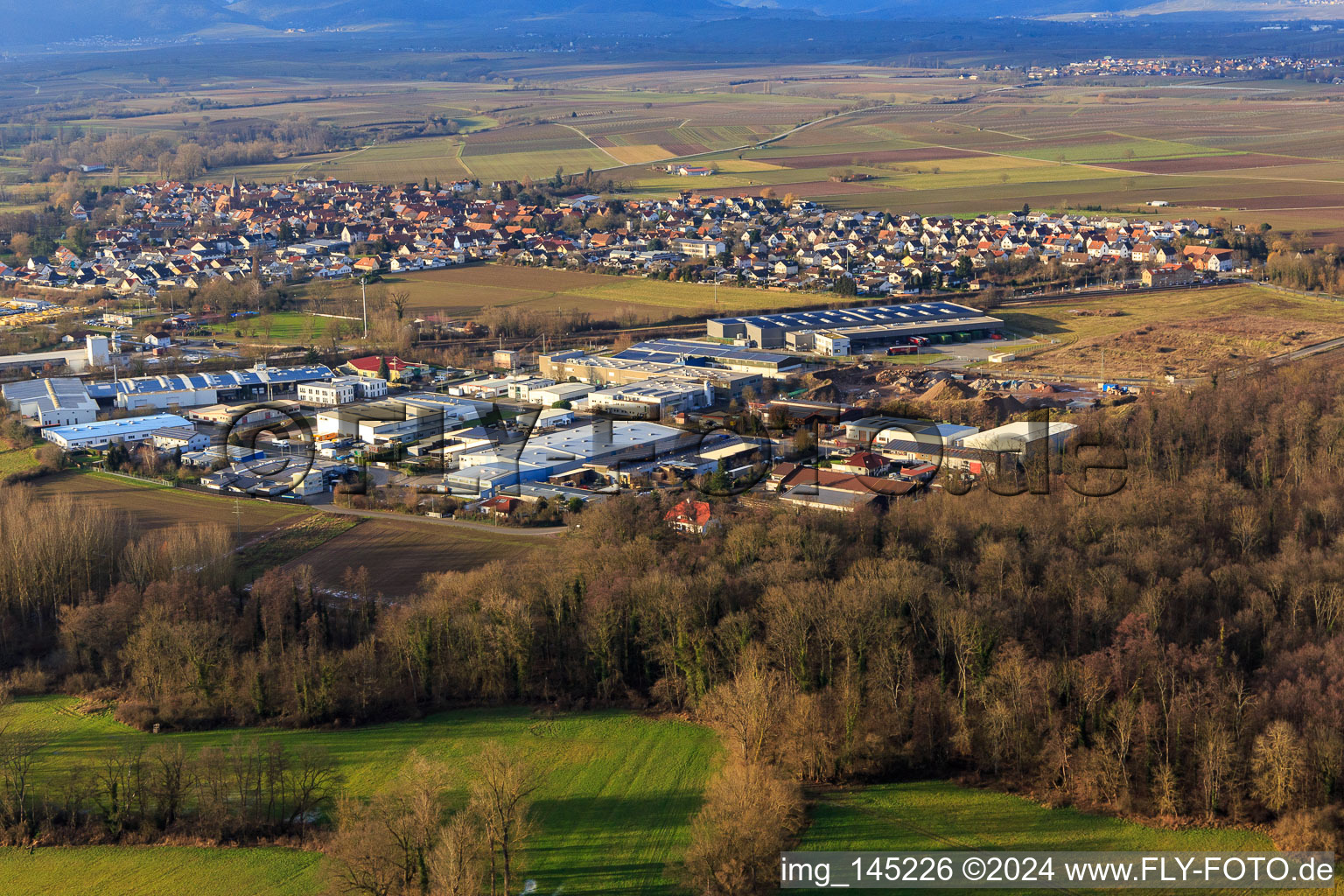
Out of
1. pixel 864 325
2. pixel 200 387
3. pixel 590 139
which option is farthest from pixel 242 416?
pixel 590 139

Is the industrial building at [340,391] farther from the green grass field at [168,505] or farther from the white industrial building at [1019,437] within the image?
the white industrial building at [1019,437]

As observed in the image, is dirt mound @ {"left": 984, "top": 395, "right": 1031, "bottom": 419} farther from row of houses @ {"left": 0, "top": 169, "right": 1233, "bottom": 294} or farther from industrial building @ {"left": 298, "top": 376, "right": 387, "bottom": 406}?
row of houses @ {"left": 0, "top": 169, "right": 1233, "bottom": 294}

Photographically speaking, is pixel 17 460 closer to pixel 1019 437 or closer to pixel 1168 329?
pixel 1019 437

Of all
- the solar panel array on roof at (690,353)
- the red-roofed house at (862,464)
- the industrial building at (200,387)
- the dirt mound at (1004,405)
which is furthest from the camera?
the solar panel array on roof at (690,353)

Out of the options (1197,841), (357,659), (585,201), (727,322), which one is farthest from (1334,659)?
(585,201)

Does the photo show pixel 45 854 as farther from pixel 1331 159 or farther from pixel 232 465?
pixel 1331 159

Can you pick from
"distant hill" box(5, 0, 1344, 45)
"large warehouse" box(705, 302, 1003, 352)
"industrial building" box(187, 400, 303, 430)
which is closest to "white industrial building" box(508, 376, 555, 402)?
"industrial building" box(187, 400, 303, 430)

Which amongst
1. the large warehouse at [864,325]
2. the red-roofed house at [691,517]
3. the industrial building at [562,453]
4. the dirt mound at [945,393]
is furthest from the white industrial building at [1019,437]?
the large warehouse at [864,325]
